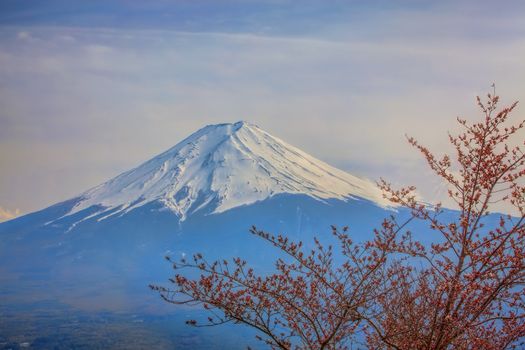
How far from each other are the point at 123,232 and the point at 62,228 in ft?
59.8

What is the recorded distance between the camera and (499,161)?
6.55 metres

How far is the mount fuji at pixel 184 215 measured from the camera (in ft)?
471

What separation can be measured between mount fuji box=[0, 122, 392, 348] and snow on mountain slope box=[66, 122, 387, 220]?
0.27 metres

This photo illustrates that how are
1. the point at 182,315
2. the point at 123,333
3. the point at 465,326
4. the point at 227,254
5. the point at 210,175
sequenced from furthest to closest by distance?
the point at 210,175, the point at 227,254, the point at 182,315, the point at 123,333, the point at 465,326

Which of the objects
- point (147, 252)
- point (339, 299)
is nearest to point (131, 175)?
point (147, 252)

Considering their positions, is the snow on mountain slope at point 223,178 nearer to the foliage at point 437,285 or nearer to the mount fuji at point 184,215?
the mount fuji at point 184,215

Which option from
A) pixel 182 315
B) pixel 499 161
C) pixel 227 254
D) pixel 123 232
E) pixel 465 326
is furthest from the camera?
pixel 123 232

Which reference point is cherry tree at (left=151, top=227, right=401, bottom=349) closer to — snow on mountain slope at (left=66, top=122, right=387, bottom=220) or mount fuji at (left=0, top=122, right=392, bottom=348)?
mount fuji at (left=0, top=122, right=392, bottom=348)

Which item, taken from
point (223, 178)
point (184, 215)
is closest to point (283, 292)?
point (184, 215)

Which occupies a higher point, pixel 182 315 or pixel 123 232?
pixel 123 232

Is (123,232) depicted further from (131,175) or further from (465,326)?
(465,326)

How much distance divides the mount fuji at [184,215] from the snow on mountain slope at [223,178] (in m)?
0.27

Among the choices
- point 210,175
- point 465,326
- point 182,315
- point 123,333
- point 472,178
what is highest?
point 210,175

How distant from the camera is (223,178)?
559 feet
